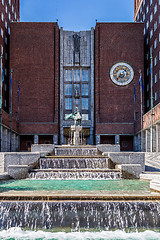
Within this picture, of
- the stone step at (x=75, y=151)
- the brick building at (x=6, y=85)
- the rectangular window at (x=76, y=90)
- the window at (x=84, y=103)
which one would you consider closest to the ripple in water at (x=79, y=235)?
the stone step at (x=75, y=151)

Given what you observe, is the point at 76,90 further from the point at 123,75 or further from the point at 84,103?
the point at 123,75

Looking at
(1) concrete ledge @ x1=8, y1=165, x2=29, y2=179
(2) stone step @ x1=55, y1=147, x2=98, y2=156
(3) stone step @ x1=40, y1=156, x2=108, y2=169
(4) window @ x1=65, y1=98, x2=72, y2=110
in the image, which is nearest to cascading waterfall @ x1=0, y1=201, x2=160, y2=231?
(1) concrete ledge @ x1=8, y1=165, x2=29, y2=179

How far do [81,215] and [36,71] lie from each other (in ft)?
137

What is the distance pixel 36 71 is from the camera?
155 feet

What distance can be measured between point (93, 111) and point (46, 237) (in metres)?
41.1

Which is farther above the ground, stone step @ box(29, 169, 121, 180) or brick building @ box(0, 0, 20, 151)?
brick building @ box(0, 0, 20, 151)

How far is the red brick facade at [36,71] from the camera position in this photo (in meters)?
46.6

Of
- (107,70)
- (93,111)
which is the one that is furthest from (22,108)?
(107,70)

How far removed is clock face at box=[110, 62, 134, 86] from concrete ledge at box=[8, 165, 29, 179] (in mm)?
35297

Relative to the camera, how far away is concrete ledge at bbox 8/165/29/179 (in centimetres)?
1372

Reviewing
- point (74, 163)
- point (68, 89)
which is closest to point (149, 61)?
point (68, 89)

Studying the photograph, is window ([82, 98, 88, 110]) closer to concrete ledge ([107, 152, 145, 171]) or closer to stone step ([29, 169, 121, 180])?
concrete ledge ([107, 152, 145, 171])

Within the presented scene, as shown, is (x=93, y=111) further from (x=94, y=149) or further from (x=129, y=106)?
(x=94, y=149)

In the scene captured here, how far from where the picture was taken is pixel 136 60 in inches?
1861
